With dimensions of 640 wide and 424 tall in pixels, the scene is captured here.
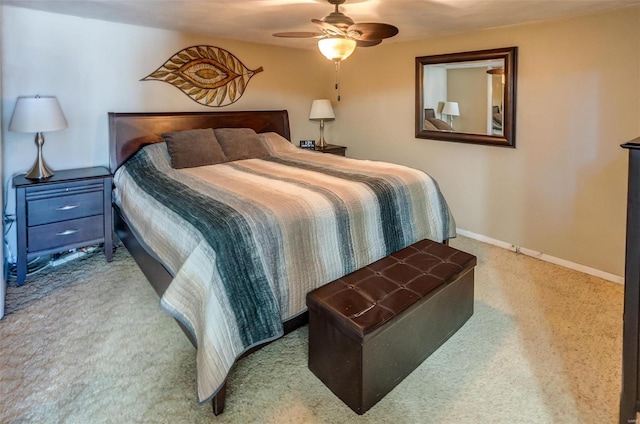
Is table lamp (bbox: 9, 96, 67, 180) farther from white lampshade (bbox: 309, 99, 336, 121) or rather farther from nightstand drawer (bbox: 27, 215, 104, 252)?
white lampshade (bbox: 309, 99, 336, 121)

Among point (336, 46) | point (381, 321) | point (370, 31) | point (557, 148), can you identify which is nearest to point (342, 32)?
point (336, 46)

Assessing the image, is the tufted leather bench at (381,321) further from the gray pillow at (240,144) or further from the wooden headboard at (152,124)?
the wooden headboard at (152,124)

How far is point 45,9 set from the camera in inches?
116

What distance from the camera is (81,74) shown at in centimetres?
325

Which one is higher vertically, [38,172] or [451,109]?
[451,109]

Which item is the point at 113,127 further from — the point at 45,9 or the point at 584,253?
the point at 584,253

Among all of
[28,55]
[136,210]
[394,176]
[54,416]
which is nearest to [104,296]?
[136,210]

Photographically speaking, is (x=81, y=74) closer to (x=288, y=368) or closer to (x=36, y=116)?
(x=36, y=116)

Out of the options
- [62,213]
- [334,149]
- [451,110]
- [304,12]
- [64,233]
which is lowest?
[64,233]

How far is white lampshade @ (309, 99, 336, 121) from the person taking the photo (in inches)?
184

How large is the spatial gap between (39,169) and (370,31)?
8.85ft

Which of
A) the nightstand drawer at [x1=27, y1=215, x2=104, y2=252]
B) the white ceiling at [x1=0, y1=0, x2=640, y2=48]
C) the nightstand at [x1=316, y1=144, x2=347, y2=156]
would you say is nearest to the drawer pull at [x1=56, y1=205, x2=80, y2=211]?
the nightstand drawer at [x1=27, y1=215, x2=104, y2=252]

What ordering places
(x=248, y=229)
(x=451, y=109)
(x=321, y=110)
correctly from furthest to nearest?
(x=321, y=110)
(x=451, y=109)
(x=248, y=229)

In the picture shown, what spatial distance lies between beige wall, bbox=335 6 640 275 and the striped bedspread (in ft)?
3.18
